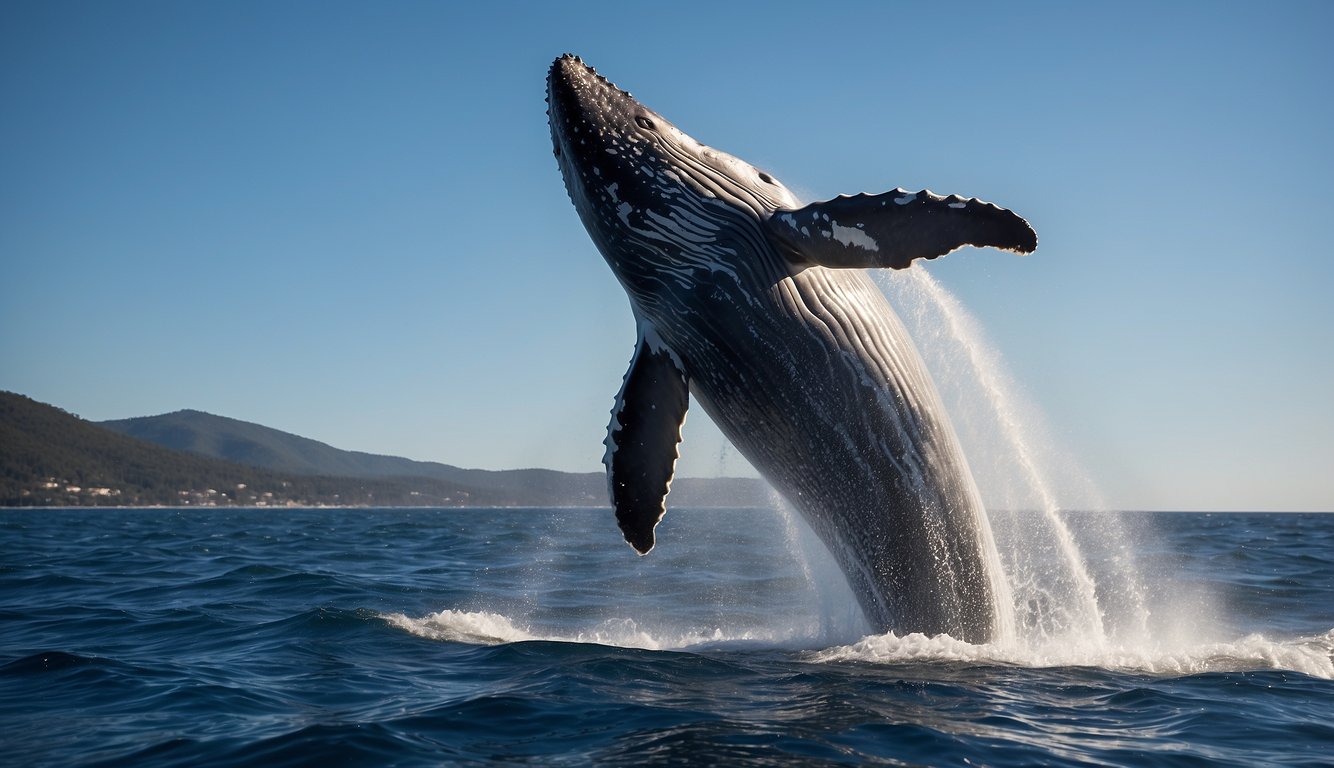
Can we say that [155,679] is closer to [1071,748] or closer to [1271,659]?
[1071,748]

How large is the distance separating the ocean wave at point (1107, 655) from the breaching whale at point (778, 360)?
0.18 metres

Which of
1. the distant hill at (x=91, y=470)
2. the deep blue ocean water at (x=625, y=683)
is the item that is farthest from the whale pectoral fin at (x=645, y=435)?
the distant hill at (x=91, y=470)

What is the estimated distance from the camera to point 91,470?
16862 centimetres

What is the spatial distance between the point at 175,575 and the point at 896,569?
14252mm

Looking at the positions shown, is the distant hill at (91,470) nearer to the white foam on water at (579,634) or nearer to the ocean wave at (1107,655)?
the white foam on water at (579,634)

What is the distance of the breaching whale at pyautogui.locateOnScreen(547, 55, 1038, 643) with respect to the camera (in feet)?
23.9

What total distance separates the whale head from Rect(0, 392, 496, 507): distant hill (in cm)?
16149

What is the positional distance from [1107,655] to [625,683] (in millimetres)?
4281

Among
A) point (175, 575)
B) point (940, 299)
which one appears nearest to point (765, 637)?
point (940, 299)

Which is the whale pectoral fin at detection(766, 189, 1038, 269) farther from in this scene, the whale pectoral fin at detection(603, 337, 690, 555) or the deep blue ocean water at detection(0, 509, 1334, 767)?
the deep blue ocean water at detection(0, 509, 1334, 767)

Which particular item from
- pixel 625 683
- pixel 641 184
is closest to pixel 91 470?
pixel 625 683

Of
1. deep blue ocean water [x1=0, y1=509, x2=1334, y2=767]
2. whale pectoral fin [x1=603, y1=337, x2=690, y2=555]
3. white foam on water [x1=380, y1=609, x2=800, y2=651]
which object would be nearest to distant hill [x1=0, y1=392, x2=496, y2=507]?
deep blue ocean water [x1=0, y1=509, x2=1334, y2=767]

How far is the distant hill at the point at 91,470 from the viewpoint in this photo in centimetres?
15362

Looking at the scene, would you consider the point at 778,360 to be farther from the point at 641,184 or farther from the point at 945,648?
the point at 945,648
